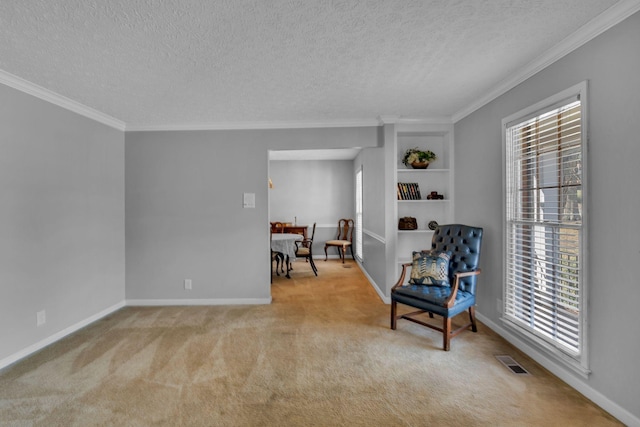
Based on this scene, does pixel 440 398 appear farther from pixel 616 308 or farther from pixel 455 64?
pixel 455 64

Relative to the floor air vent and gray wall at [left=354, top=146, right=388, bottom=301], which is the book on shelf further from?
the floor air vent

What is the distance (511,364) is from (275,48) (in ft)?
10.5

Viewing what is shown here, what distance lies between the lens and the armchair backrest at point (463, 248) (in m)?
3.09

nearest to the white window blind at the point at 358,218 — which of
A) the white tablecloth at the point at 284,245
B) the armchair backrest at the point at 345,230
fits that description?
the armchair backrest at the point at 345,230

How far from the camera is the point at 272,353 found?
2.73 m

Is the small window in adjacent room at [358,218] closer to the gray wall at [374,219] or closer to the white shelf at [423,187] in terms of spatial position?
the gray wall at [374,219]

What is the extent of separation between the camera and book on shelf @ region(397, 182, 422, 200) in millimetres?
4035

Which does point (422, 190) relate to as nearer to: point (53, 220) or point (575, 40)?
point (575, 40)

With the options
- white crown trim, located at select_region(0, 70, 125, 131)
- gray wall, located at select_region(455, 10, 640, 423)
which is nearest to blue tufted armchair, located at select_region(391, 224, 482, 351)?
gray wall, located at select_region(455, 10, 640, 423)

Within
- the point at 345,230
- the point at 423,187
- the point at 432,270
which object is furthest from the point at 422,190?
the point at 345,230

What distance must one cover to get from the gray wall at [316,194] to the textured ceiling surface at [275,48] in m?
4.31

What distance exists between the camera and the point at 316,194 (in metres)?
7.70

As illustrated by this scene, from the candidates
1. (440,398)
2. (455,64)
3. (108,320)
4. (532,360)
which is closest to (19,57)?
(108,320)

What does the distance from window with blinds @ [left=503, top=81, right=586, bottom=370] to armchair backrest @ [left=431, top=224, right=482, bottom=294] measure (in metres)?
0.29
